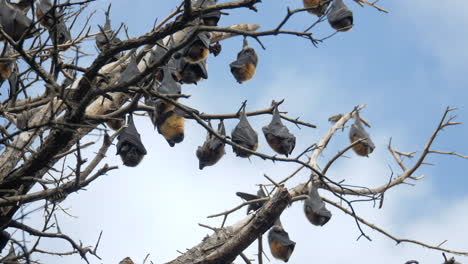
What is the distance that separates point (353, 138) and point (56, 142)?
645cm

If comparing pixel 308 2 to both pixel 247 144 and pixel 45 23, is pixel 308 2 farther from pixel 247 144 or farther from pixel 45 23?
pixel 45 23

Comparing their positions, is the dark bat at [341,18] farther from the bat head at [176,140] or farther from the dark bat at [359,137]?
the bat head at [176,140]

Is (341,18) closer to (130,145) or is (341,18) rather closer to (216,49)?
(216,49)

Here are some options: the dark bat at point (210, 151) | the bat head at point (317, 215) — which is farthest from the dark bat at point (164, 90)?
the bat head at point (317, 215)

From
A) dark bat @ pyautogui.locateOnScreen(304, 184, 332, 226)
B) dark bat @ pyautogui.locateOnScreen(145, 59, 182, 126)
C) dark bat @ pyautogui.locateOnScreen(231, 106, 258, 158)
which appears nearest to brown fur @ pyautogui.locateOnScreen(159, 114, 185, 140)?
dark bat @ pyautogui.locateOnScreen(145, 59, 182, 126)

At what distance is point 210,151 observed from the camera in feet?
25.5

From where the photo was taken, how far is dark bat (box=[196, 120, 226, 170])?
25.3ft

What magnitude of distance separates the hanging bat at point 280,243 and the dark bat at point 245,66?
77.3 inches

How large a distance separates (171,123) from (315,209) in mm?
2326

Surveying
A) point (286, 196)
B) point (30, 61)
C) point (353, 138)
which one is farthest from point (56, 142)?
point (353, 138)

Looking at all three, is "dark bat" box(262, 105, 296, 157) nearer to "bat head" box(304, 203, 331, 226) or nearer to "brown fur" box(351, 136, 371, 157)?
"bat head" box(304, 203, 331, 226)

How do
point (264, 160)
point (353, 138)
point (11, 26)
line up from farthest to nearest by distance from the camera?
point (353, 138) → point (11, 26) → point (264, 160)

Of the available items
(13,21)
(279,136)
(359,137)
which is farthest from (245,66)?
(359,137)

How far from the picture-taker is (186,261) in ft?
23.5
